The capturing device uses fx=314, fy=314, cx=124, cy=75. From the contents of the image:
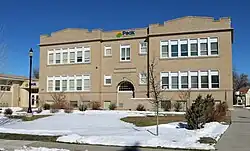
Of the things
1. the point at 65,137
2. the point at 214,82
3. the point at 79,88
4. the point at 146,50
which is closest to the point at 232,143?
the point at 65,137

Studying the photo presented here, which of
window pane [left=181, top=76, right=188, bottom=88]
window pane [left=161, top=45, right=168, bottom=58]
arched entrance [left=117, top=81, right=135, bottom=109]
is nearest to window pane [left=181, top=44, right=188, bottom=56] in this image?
window pane [left=161, top=45, right=168, bottom=58]

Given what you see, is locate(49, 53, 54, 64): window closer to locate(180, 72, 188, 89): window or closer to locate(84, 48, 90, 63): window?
locate(84, 48, 90, 63): window

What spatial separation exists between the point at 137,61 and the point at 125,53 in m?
2.09

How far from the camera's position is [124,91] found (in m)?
40.3

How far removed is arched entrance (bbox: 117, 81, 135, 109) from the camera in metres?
39.8

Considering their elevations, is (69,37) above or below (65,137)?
above

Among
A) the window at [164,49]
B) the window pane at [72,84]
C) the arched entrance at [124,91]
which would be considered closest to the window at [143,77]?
the arched entrance at [124,91]

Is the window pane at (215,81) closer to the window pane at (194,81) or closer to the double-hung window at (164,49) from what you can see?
the window pane at (194,81)

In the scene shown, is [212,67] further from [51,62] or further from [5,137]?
[5,137]

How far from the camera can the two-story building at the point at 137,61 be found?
1404 inches

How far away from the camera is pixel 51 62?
4475 centimetres

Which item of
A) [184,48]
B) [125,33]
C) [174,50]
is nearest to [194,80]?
[184,48]

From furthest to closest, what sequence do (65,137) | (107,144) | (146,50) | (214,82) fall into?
1. (146,50)
2. (214,82)
3. (65,137)
4. (107,144)

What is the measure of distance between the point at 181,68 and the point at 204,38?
14.2ft
